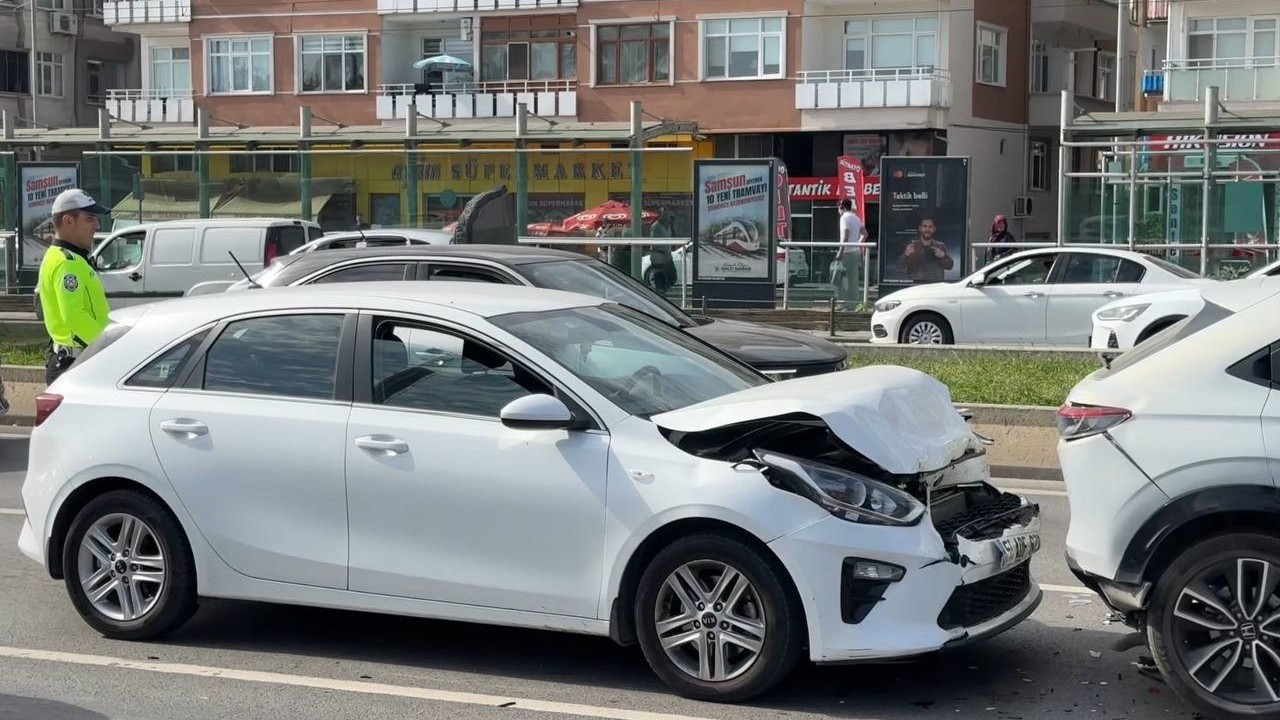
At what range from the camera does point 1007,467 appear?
12.0m

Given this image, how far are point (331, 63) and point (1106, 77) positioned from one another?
1025 inches

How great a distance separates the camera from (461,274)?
432 inches

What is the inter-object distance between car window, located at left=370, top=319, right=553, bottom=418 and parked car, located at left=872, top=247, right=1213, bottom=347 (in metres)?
14.5

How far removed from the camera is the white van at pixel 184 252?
856 inches

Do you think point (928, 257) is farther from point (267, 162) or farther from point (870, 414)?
point (870, 414)

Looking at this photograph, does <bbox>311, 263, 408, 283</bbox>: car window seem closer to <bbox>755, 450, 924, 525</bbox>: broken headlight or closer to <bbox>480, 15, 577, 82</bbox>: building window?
<bbox>755, 450, 924, 525</bbox>: broken headlight

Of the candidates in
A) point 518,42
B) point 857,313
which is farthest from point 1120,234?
point 518,42

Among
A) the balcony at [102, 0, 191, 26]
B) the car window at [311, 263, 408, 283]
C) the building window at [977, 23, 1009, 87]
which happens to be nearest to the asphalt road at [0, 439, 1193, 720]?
the car window at [311, 263, 408, 283]

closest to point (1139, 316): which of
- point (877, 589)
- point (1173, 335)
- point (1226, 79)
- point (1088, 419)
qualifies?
point (1173, 335)

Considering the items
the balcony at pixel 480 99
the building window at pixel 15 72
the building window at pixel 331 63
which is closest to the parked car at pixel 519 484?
the balcony at pixel 480 99

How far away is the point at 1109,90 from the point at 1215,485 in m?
54.1

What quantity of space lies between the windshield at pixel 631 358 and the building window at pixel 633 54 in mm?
42943

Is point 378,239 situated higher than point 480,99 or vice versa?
point 480,99

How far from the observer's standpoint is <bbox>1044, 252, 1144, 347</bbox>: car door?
787 inches
